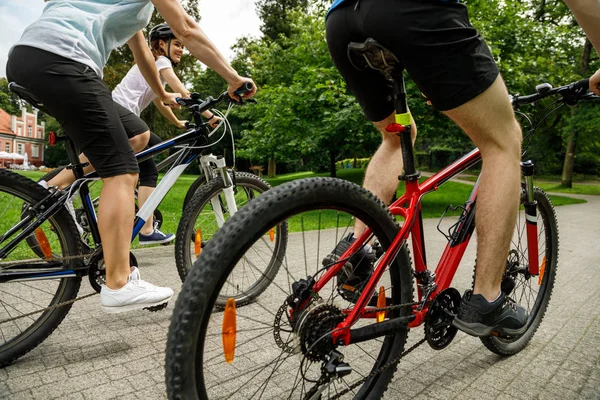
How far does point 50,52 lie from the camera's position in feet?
6.79

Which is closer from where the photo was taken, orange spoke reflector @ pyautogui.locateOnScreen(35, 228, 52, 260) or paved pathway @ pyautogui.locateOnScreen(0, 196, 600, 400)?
paved pathway @ pyautogui.locateOnScreen(0, 196, 600, 400)

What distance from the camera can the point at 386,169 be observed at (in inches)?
88.2

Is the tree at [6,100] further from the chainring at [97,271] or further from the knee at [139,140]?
the chainring at [97,271]

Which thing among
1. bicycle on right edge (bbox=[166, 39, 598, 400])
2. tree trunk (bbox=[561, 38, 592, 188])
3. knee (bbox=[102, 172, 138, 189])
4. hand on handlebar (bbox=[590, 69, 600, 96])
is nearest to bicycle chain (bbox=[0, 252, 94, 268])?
knee (bbox=[102, 172, 138, 189])

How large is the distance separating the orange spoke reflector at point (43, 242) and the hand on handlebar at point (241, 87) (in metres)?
1.28

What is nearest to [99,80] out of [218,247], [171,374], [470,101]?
[218,247]

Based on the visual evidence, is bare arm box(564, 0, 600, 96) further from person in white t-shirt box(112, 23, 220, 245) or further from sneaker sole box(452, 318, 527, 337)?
person in white t-shirt box(112, 23, 220, 245)

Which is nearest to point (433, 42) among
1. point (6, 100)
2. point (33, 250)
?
point (33, 250)

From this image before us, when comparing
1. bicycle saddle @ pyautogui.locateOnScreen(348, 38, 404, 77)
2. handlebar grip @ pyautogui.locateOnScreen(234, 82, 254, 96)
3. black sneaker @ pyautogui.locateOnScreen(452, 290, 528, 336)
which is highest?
bicycle saddle @ pyautogui.locateOnScreen(348, 38, 404, 77)

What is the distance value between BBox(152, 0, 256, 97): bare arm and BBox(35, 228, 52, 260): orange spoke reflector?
49.5 inches

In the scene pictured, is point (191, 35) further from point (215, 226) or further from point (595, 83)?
point (595, 83)

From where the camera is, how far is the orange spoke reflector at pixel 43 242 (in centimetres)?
241

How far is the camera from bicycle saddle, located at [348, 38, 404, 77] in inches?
66.6

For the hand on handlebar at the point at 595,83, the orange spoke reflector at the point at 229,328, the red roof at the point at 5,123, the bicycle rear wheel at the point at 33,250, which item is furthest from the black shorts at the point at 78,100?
the red roof at the point at 5,123
